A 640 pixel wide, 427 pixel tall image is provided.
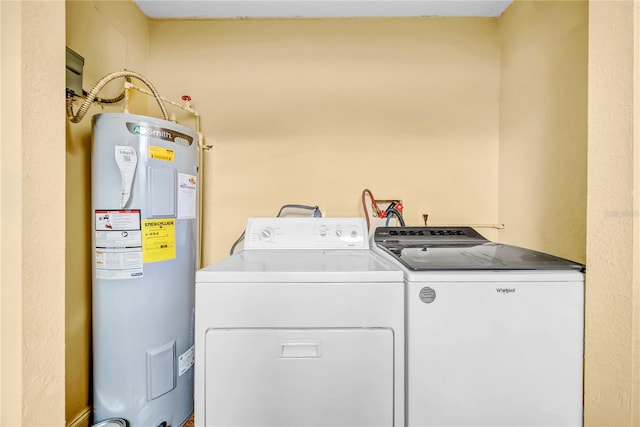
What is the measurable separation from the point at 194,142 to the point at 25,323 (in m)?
0.94

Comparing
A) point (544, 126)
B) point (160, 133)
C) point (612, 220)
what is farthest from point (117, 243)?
point (544, 126)

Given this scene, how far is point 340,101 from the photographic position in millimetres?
1818

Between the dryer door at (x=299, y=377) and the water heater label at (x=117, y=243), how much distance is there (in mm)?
523

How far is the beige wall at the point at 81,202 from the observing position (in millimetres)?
1199

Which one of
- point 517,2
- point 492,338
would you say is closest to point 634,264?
point 492,338

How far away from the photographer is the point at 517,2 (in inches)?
63.9

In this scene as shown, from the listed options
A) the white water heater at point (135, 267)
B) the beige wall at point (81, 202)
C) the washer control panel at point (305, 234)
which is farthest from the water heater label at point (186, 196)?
the beige wall at point (81, 202)

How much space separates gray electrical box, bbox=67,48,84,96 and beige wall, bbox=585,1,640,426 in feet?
5.75

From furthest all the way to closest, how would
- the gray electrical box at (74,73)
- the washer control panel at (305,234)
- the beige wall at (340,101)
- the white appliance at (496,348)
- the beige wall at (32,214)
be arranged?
the beige wall at (340,101), the washer control panel at (305,234), the gray electrical box at (74,73), the white appliance at (496,348), the beige wall at (32,214)

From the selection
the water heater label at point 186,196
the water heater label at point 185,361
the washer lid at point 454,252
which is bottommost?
the water heater label at point 185,361

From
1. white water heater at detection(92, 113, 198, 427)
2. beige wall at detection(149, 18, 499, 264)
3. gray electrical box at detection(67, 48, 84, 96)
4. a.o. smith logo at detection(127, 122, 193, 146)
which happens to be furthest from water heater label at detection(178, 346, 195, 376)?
gray electrical box at detection(67, 48, 84, 96)

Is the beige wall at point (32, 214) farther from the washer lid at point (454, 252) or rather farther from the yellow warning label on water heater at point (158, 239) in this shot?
the washer lid at point (454, 252)

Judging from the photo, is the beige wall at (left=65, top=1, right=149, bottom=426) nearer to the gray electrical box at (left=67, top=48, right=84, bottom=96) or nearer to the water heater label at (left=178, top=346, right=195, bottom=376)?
the gray electrical box at (left=67, top=48, right=84, bottom=96)

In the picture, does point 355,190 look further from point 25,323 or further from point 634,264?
point 25,323
